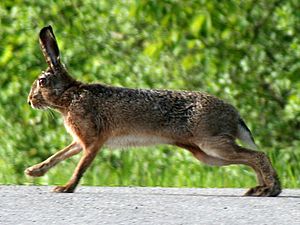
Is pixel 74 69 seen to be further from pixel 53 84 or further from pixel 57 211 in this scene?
pixel 57 211

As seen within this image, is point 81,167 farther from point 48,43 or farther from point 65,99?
point 48,43

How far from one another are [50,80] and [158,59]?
9.42 feet

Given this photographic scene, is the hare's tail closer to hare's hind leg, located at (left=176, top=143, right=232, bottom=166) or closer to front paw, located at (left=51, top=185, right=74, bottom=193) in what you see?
hare's hind leg, located at (left=176, top=143, right=232, bottom=166)

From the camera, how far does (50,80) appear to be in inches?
341

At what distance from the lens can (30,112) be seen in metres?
11.2

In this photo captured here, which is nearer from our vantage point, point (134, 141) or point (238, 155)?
point (238, 155)

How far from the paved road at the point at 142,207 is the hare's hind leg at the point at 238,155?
0.18 m

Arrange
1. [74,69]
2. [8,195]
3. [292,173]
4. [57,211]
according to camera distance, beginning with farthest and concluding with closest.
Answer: [74,69]
[292,173]
[8,195]
[57,211]

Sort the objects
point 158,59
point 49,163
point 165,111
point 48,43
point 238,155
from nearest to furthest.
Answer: point 238,155 < point 165,111 < point 49,163 < point 48,43 < point 158,59

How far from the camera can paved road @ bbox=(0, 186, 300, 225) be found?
6590 millimetres

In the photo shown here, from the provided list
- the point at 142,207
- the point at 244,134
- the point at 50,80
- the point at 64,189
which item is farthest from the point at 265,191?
the point at 50,80

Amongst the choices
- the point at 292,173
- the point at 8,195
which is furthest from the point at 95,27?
the point at 8,195

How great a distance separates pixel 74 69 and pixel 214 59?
4.39 feet

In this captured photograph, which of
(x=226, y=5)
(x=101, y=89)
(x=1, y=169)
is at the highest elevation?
(x=226, y=5)
